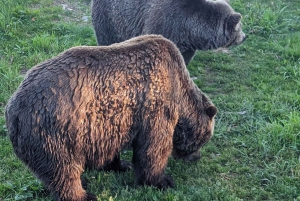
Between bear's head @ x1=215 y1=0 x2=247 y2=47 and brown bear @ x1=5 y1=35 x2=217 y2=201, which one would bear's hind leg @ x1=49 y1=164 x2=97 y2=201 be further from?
bear's head @ x1=215 y1=0 x2=247 y2=47

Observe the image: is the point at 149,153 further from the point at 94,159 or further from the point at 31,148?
the point at 31,148

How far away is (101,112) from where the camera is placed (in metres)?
4.54

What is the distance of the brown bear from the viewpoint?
4.34 meters

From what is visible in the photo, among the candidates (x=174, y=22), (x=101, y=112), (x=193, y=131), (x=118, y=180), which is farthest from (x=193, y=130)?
(x=174, y=22)

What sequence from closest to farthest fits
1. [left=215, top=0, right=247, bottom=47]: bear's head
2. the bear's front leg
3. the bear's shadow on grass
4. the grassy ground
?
the bear's front leg
the bear's shadow on grass
the grassy ground
[left=215, top=0, right=247, bottom=47]: bear's head

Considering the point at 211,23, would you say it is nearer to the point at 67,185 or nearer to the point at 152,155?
the point at 152,155

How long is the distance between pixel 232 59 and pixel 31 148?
5.25m

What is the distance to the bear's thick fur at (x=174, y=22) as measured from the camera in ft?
24.3

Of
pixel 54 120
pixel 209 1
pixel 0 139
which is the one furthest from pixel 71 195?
pixel 209 1

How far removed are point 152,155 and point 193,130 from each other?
65 cm

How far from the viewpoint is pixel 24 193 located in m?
5.05

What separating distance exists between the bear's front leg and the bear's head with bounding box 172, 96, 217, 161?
260 millimetres

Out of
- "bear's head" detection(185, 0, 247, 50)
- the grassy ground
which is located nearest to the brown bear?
the grassy ground

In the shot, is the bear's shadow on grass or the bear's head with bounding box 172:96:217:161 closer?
the bear's shadow on grass
